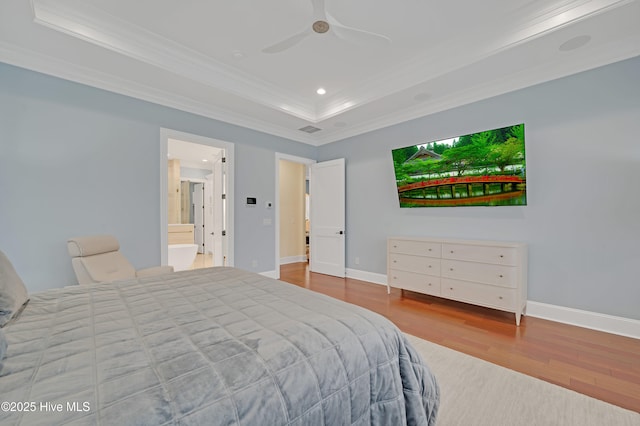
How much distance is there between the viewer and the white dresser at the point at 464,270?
2908 mm

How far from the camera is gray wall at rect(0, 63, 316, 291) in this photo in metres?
2.67

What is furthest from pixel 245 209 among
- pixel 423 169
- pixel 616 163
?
pixel 616 163

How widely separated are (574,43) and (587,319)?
278cm

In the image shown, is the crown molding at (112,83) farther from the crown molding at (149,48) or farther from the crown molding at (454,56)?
the crown molding at (454,56)

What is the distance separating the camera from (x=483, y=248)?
10.2 feet

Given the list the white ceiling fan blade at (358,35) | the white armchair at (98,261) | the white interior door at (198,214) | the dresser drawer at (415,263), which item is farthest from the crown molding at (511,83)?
the white interior door at (198,214)

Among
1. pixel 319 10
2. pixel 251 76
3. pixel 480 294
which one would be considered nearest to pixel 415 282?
pixel 480 294

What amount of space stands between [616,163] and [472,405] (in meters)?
2.82

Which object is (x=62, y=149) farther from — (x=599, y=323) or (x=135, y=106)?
(x=599, y=323)

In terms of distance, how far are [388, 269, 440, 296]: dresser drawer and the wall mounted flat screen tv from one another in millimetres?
1057

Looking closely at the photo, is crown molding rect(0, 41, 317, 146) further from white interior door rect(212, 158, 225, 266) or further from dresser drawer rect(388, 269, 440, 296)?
dresser drawer rect(388, 269, 440, 296)

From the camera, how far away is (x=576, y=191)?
113 inches

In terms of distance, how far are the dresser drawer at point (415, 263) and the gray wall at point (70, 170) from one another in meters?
3.27

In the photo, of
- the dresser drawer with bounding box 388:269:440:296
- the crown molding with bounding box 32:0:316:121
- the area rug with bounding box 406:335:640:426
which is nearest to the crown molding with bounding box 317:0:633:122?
the crown molding with bounding box 32:0:316:121
